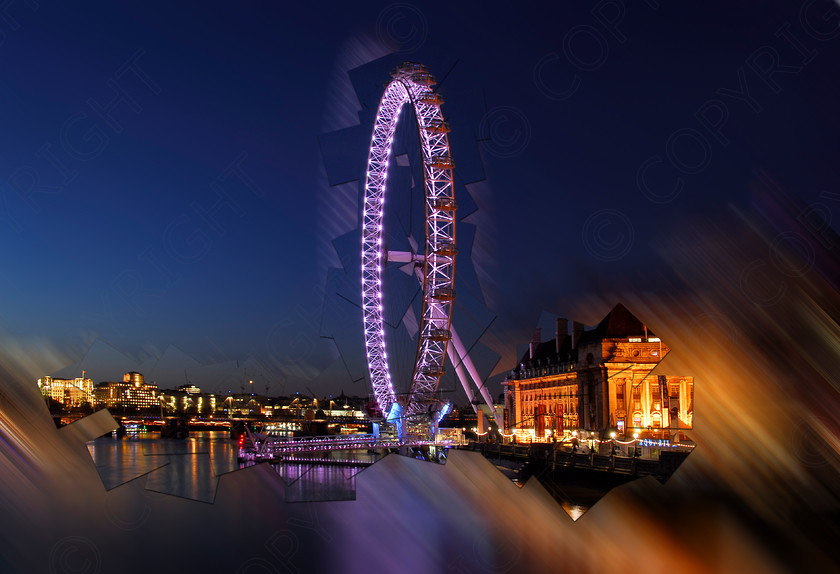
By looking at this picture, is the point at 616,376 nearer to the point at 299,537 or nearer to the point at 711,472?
the point at 299,537

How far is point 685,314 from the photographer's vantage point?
5645 mm

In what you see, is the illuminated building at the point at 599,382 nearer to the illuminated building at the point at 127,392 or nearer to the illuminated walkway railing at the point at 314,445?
the illuminated walkway railing at the point at 314,445

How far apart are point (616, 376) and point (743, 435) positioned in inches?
1726

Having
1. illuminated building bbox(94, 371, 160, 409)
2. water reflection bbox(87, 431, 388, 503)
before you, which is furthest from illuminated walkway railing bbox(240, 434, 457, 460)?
illuminated building bbox(94, 371, 160, 409)

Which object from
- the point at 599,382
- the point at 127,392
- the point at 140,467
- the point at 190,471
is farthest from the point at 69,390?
the point at 599,382

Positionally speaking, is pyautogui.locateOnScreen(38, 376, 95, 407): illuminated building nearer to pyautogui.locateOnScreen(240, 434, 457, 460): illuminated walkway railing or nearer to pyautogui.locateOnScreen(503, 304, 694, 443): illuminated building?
pyautogui.locateOnScreen(240, 434, 457, 460): illuminated walkway railing

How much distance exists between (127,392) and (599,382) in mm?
43063

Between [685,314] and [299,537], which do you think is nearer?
[685,314]

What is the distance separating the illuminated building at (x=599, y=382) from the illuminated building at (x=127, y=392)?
2212 cm

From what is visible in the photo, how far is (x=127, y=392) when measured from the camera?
11.2 meters

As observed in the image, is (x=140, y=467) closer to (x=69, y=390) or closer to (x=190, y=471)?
(x=69, y=390)

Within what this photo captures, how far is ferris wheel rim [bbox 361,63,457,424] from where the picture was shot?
20.0 metres

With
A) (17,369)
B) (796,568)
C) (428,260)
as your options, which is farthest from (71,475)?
(428,260)

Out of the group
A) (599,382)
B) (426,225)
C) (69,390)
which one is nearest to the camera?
(69,390)
